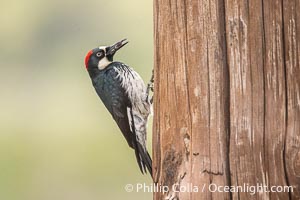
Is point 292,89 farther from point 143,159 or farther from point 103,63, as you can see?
point 103,63

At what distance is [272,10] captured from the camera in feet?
10.7

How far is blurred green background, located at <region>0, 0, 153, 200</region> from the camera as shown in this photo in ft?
34.6

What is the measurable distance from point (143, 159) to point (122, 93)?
635 millimetres

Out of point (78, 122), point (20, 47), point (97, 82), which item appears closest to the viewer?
point (97, 82)

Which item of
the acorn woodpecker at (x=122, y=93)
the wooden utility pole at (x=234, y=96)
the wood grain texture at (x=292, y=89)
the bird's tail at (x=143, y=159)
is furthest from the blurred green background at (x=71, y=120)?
the wood grain texture at (x=292, y=89)

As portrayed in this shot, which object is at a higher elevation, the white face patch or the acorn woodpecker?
the white face patch

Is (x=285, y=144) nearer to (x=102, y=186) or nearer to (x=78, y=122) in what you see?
(x=102, y=186)

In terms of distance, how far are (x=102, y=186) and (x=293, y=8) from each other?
727cm

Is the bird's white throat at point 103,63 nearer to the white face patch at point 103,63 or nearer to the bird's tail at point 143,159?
the white face patch at point 103,63

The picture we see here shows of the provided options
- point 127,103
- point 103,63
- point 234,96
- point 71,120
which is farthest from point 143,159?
point 71,120

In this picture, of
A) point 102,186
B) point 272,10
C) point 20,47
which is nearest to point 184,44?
point 272,10

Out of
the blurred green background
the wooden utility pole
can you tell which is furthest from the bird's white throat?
the blurred green background

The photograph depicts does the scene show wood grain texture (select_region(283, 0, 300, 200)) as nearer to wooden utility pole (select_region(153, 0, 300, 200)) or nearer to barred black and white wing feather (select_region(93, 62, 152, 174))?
wooden utility pole (select_region(153, 0, 300, 200))

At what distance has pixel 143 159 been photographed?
19.4 ft
